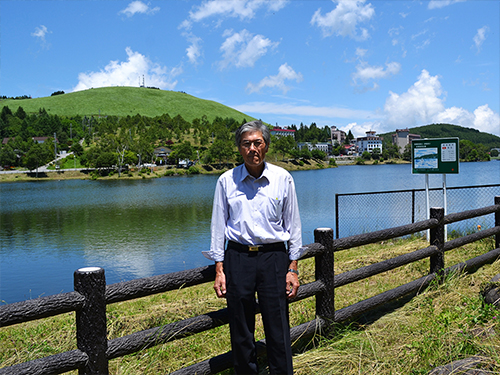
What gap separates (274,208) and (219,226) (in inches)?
16.1

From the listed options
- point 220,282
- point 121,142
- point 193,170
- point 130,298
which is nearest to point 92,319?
point 130,298

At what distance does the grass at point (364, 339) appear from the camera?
3.57 metres

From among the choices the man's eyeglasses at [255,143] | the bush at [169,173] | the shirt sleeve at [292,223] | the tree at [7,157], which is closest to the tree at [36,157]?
the tree at [7,157]

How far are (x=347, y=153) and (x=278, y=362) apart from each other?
631 feet

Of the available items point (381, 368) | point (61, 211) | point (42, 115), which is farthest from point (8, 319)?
point (42, 115)

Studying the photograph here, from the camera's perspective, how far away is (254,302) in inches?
115

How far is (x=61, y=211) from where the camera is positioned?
2942 centimetres

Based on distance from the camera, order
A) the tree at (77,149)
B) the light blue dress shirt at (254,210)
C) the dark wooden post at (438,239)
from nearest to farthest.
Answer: the light blue dress shirt at (254,210)
the dark wooden post at (438,239)
the tree at (77,149)

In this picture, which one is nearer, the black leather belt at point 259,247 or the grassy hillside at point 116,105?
the black leather belt at point 259,247

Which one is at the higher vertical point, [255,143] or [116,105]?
[116,105]

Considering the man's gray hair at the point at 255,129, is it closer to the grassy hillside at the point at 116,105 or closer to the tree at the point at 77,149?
the tree at the point at 77,149

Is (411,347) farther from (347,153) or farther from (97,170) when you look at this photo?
(347,153)

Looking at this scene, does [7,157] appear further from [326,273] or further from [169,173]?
[326,273]

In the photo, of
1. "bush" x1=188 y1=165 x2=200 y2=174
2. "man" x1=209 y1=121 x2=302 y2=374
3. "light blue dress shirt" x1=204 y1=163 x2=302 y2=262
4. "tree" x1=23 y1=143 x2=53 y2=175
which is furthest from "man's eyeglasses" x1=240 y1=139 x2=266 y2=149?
"tree" x1=23 y1=143 x2=53 y2=175
